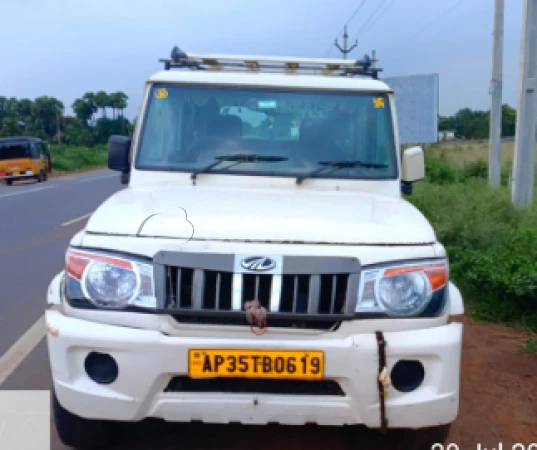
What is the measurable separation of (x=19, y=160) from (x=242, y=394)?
3088cm

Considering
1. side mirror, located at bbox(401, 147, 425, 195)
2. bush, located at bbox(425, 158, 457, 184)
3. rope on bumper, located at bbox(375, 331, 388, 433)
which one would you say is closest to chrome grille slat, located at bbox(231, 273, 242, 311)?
rope on bumper, located at bbox(375, 331, 388, 433)

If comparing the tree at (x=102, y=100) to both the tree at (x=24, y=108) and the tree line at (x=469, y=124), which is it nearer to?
the tree at (x=24, y=108)

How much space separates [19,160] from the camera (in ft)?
104

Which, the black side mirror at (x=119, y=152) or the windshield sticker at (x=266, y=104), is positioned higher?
the windshield sticker at (x=266, y=104)

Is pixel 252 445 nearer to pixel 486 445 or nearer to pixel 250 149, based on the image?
pixel 486 445

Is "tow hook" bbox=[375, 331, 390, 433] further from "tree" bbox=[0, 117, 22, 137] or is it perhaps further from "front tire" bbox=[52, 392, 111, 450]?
"tree" bbox=[0, 117, 22, 137]

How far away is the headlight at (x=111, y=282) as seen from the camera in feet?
10.2

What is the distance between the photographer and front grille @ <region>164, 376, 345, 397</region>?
10.2 feet

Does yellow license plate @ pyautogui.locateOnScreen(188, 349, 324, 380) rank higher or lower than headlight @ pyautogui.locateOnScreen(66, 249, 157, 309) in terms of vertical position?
lower

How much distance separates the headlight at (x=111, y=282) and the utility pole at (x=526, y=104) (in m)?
7.72

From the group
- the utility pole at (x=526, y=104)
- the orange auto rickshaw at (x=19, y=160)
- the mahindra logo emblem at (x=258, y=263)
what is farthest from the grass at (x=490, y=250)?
the orange auto rickshaw at (x=19, y=160)

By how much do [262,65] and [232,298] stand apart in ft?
10.6

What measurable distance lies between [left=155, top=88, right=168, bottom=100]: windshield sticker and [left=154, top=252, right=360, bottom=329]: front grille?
6.30 ft

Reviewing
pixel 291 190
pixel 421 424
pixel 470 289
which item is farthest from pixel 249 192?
pixel 470 289
